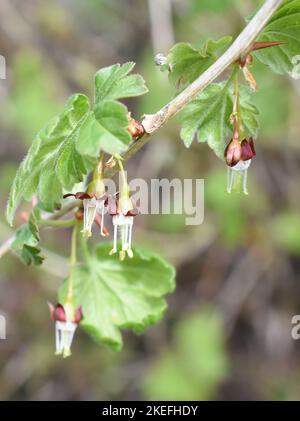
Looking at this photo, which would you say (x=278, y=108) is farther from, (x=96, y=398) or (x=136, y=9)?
(x=96, y=398)

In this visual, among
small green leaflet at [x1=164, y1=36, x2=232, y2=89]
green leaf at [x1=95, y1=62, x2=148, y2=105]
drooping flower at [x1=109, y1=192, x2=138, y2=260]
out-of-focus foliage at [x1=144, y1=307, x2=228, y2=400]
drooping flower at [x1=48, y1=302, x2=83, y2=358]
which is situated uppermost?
out-of-focus foliage at [x1=144, y1=307, x2=228, y2=400]

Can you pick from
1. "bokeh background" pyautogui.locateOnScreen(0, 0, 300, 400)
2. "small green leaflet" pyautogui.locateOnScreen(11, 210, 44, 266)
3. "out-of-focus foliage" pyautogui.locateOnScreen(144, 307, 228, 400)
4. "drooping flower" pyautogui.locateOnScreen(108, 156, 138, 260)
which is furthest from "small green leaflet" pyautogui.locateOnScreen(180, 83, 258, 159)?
"out-of-focus foliage" pyautogui.locateOnScreen(144, 307, 228, 400)

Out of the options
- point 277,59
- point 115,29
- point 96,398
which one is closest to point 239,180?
point 277,59

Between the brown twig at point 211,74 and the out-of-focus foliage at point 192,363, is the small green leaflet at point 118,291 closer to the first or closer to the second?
the brown twig at point 211,74


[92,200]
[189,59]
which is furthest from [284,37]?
[92,200]

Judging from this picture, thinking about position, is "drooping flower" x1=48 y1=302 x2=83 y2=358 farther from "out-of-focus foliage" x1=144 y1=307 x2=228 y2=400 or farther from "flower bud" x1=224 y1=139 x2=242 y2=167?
"out-of-focus foliage" x1=144 y1=307 x2=228 y2=400
